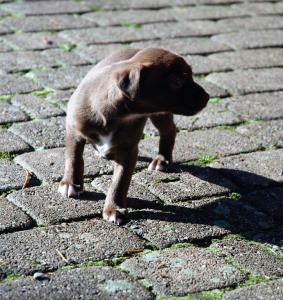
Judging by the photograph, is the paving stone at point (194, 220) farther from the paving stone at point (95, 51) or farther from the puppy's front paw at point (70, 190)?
the paving stone at point (95, 51)

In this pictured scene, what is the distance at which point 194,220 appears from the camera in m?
4.16

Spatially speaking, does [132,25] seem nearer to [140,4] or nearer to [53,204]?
[140,4]

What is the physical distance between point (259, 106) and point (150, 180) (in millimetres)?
1502

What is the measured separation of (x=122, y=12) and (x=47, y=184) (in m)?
3.74

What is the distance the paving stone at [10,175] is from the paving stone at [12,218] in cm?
24

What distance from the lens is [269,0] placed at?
28.4 feet

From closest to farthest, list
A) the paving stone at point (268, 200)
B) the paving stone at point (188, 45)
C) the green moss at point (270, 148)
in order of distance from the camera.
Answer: the paving stone at point (268, 200), the green moss at point (270, 148), the paving stone at point (188, 45)

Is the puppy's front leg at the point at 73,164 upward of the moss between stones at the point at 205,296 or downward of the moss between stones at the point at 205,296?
upward

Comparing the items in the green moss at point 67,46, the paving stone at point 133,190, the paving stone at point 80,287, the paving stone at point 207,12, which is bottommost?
the paving stone at point 133,190

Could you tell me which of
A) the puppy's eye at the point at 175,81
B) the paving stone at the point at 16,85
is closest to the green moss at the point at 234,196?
the puppy's eye at the point at 175,81

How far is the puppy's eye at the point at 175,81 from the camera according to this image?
4.20 metres

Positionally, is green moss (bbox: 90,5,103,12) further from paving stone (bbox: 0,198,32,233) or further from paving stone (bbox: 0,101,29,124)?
paving stone (bbox: 0,198,32,233)

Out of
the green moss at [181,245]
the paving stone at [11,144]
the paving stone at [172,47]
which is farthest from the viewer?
the paving stone at [172,47]

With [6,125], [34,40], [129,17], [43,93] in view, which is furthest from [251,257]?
[129,17]
